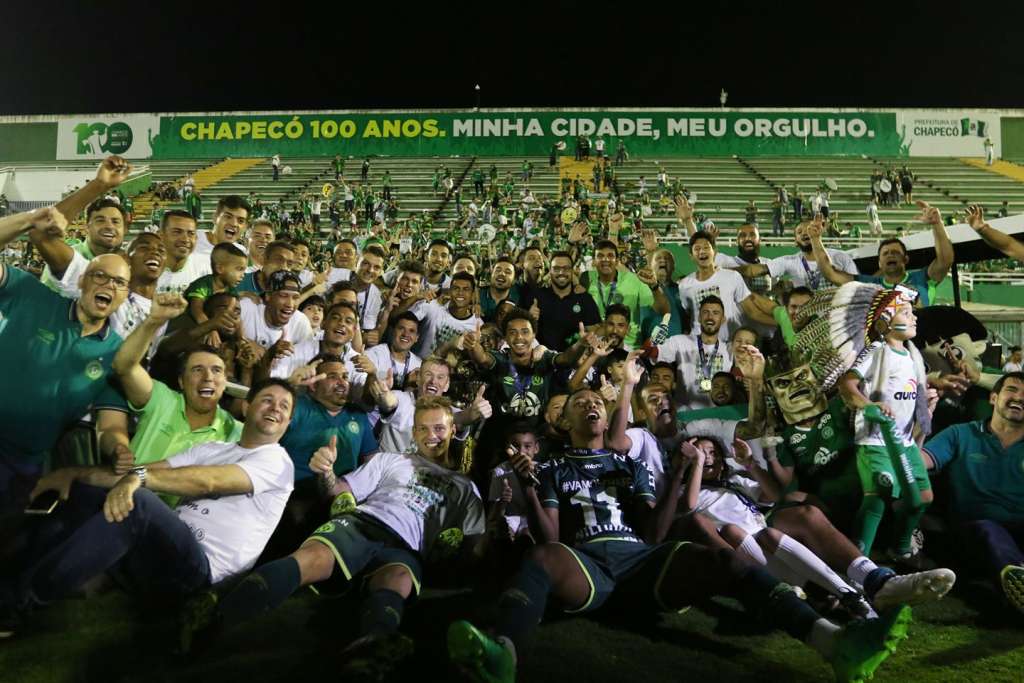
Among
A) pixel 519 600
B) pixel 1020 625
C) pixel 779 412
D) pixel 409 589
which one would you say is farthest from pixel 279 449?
pixel 1020 625

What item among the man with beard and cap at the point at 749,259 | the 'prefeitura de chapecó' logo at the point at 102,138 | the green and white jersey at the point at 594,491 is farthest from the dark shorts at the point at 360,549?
the 'prefeitura de chapecó' logo at the point at 102,138

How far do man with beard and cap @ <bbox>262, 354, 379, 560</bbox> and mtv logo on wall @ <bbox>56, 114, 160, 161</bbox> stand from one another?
28.2 meters

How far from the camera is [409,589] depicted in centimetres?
341

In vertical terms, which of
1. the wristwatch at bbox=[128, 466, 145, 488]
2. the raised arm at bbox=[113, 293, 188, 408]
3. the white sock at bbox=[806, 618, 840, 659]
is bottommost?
the white sock at bbox=[806, 618, 840, 659]

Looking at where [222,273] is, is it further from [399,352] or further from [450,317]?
[450,317]

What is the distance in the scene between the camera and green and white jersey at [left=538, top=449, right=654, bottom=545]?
3670mm

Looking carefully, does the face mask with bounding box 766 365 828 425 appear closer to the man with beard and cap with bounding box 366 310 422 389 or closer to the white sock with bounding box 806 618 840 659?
the white sock with bounding box 806 618 840 659

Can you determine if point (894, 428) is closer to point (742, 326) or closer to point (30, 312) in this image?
point (742, 326)

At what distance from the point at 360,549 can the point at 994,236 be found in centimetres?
538

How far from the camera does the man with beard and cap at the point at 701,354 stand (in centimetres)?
580

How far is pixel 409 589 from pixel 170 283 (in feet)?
10.9

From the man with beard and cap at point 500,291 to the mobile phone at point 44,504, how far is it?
3.75 meters

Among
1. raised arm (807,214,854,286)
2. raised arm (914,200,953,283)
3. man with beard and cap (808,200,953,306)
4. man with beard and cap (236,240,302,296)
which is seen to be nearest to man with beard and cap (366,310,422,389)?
man with beard and cap (236,240,302,296)

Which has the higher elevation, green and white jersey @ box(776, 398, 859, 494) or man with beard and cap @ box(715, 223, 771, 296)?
man with beard and cap @ box(715, 223, 771, 296)
